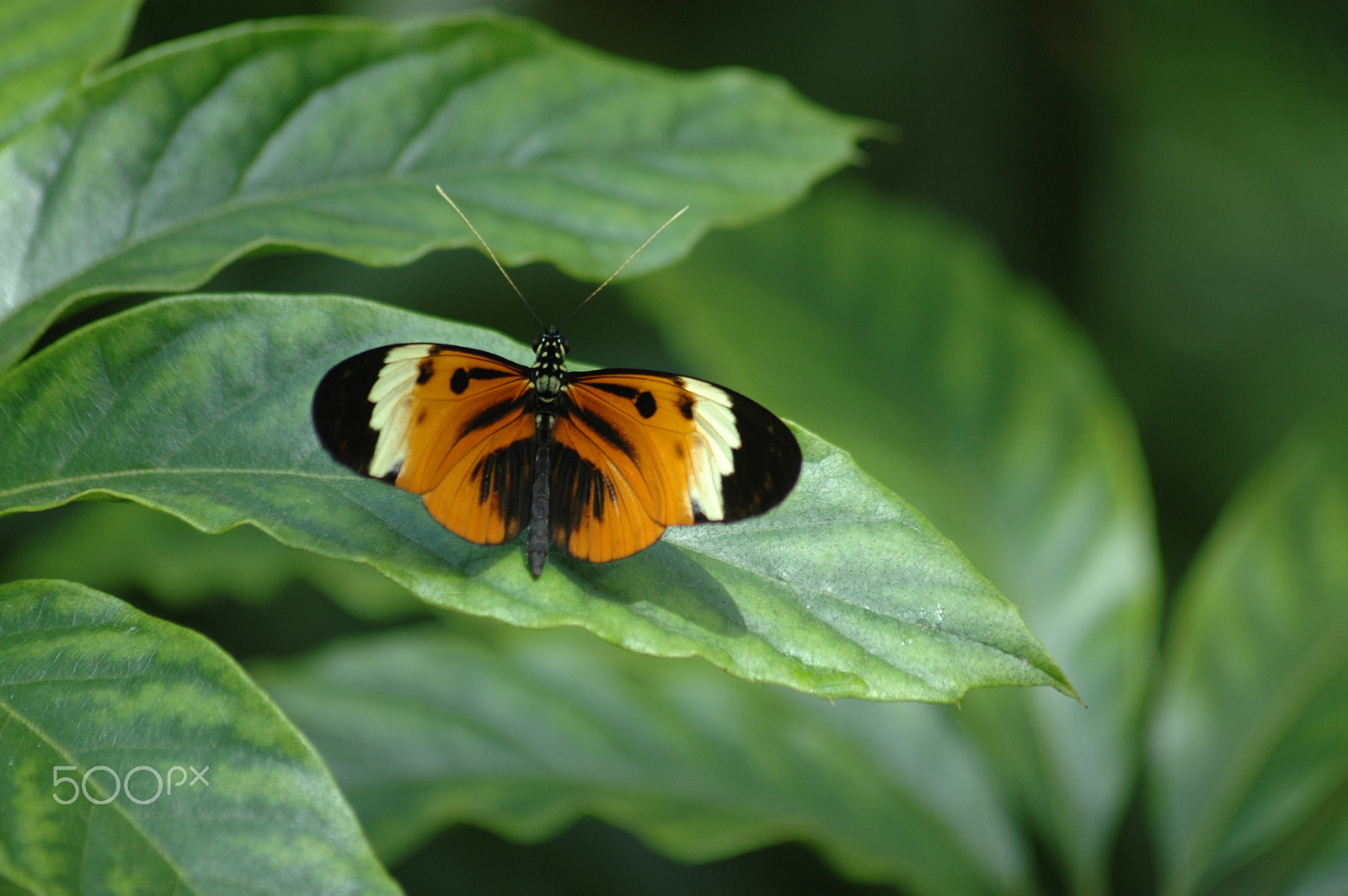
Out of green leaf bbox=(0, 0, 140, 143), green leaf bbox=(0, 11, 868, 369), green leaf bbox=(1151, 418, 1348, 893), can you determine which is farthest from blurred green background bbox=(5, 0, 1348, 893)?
green leaf bbox=(0, 0, 140, 143)

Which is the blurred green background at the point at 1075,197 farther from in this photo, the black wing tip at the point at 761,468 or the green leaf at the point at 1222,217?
the black wing tip at the point at 761,468

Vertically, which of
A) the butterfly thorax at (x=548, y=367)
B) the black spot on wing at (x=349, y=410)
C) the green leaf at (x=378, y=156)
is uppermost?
the green leaf at (x=378, y=156)

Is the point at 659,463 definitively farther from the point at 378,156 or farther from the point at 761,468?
the point at 378,156

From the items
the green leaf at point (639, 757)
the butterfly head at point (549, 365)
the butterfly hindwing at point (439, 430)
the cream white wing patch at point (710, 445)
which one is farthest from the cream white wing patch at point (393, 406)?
the green leaf at point (639, 757)

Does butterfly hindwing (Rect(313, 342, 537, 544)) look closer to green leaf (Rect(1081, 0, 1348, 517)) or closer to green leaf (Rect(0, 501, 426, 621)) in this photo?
green leaf (Rect(0, 501, 426, 621))

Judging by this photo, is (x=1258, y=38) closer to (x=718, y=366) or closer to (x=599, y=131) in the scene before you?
(x=718, y=366)

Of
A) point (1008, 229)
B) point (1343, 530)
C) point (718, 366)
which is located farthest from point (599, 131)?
point (1008, 229)
